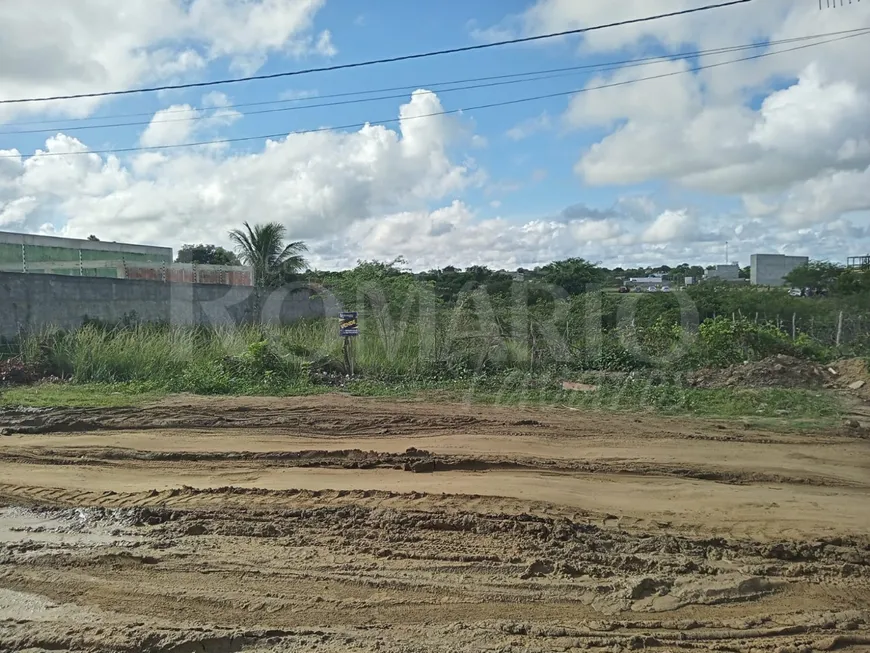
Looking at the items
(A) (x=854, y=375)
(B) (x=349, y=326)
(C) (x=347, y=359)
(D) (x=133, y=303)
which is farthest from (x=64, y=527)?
(D) (x=133, y=303)

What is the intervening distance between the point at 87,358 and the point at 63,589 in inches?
446

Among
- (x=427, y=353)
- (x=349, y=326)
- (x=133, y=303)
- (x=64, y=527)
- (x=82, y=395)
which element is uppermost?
(x=133, y=303)

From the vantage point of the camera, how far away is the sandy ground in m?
3.96

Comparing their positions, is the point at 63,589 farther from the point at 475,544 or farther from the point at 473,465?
the point at 473,465

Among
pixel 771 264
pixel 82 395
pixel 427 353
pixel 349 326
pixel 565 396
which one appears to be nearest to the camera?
pixel 565 396

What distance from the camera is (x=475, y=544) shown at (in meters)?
5.11

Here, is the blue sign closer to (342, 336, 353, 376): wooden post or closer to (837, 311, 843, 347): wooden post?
(342, 336, 353, 376): wooden post

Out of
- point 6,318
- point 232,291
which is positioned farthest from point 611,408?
point 232,291

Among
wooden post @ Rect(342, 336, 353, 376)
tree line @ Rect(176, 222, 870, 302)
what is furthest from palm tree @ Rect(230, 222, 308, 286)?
wooden post @ Rect(342, 336, 353, 376)

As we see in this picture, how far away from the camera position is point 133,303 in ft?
62.6

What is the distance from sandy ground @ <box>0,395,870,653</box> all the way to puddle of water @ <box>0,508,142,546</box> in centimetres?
3

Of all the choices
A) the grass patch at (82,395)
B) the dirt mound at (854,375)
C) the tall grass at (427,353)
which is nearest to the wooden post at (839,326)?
the tall grass at (427,353)

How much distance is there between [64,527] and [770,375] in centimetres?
1226

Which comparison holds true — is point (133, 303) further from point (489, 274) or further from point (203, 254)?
point (203, 254)
